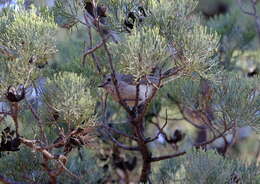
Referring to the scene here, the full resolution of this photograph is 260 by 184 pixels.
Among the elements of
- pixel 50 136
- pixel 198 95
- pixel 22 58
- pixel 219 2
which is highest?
pixel 219 2

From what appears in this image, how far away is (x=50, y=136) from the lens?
5.58 feet

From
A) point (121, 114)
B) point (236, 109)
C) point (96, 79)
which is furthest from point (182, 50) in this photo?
point (121, 114)

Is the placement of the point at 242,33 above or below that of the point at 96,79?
above

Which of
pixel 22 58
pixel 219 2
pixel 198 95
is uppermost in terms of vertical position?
pixel 219 2

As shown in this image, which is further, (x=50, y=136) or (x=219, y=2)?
(x=219, y=2)

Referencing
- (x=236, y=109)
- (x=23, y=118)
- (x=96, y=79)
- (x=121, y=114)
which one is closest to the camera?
(x=236, y=109)

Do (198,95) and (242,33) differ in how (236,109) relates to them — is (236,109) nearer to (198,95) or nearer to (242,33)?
(198,95)

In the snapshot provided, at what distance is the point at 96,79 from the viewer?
166cm

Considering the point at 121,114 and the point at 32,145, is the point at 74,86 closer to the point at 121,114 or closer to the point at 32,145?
the point at 32,145

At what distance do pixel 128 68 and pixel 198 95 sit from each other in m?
0.49

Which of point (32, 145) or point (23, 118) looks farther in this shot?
point (23, 118)

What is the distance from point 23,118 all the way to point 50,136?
10.1 inches

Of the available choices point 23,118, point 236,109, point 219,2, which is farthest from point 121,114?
point 219,2

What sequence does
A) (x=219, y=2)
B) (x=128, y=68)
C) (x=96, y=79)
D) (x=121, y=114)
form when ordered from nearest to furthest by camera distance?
(x=128, y=68) → (x=96, y=79) → (x=121, y=114) → (x=219, y=2)
